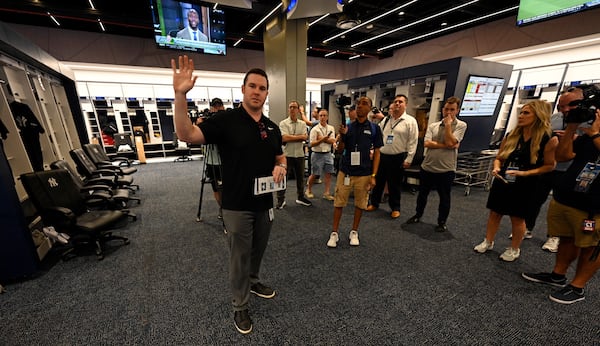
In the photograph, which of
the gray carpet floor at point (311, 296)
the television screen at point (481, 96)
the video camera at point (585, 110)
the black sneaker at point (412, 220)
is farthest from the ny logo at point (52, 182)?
the television screen at point (481, 96)

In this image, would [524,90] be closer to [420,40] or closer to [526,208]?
[420,40]

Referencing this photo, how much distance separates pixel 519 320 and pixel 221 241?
2873mm

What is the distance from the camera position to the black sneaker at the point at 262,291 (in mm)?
1923

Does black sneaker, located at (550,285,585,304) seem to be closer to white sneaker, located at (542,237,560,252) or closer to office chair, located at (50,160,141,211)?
white sneaker, located at (542,237,560,252)

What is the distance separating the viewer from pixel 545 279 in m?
2.07

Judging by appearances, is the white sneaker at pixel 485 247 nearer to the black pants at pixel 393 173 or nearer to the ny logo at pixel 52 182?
the black pants at pixel 393 173

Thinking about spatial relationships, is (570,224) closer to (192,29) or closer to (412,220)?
(412,220)

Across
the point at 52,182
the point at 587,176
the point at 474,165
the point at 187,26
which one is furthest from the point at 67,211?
the point at 474,165

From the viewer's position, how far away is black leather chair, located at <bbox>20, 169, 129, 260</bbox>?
227 centimetres

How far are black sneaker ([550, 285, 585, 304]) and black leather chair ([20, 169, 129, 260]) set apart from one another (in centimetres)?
427

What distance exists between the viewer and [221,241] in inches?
112

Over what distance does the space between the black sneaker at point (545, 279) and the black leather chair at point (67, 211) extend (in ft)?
14.0

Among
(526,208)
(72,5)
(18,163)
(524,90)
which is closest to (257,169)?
(526,208)

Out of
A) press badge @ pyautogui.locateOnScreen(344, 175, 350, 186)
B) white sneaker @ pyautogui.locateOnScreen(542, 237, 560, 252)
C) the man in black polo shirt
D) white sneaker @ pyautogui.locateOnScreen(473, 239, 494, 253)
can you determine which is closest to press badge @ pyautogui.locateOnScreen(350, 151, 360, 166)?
press badge @ pyautogui.locateOnScreen(344, 175, 350, 186)
